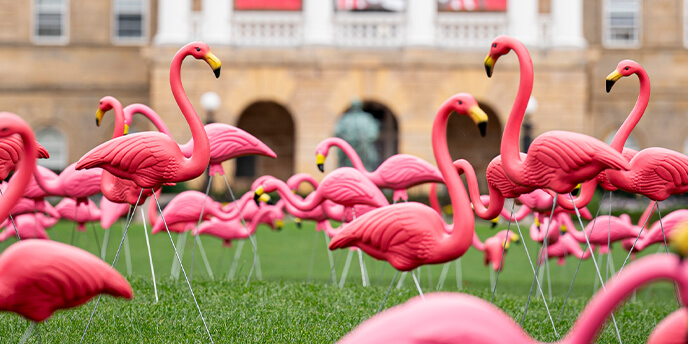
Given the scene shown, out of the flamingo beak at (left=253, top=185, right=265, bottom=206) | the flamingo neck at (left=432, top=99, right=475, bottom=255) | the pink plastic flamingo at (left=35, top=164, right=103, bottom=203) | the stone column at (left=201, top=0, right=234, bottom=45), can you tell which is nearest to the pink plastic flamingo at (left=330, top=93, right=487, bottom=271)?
the flamingo neck at (left=432, top=99, right=475, bottom=255)

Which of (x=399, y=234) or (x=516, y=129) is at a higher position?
(x=516, y=129)

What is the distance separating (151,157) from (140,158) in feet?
0.26

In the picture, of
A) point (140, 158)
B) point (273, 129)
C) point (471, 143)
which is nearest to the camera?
point (140, 158)

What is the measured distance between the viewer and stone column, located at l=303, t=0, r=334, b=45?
2305cm

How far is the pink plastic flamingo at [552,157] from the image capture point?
5586 mm

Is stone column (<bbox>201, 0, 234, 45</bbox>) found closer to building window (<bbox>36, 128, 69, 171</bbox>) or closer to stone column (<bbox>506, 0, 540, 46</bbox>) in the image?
stone column (<bbox>506, 0, 540, 46</bbox>)

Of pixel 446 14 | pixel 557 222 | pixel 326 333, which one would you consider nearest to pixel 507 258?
pixel 557 222

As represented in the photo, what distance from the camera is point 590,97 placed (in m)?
28.2

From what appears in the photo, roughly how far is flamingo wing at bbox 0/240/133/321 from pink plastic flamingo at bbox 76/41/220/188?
6.57 feet

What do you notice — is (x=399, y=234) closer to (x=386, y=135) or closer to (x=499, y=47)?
(x=499, y=47)

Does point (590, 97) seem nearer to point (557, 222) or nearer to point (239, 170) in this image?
point (239, 170)

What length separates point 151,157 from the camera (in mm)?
6191

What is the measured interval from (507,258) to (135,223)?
341 inches

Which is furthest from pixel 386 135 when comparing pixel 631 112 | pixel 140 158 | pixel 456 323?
pixel 456 323
